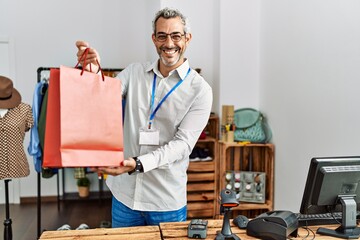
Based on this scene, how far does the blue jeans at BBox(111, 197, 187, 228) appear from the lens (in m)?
1.77

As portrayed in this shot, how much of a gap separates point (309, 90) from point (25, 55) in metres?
3.58

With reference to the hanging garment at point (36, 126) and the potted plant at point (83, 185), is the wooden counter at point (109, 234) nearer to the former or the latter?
the hanging garment at point (36, 126)

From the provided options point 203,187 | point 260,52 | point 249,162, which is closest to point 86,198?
point 203,187

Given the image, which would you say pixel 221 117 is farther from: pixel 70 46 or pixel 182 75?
pixel 70 46

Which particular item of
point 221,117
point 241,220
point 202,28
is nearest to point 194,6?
point 202,28

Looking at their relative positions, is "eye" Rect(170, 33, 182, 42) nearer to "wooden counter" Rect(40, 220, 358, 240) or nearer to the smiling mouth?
the smiling mouth

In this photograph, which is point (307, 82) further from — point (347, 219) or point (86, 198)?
point (86, 198)

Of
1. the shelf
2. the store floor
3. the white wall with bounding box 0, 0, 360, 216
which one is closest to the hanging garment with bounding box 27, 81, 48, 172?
the store floor

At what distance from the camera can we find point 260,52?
357 centimetres

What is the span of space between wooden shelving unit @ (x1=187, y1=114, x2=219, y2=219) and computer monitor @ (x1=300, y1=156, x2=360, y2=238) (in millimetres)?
1938

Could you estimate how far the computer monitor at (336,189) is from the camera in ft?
4.86

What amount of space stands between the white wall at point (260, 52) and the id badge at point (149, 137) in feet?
4.27

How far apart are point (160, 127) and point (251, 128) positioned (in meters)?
1.81

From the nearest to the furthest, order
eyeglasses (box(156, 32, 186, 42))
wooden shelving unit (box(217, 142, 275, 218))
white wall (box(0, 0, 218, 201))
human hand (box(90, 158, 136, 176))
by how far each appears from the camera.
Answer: human hand (box(90, 158, 136, 176)) → eyeglasses (box(156, 32, 186, 42)) → wooden shelving unit (box(217, 142, 275, 218)) → white wall (box(0, 0, 218, 201))
